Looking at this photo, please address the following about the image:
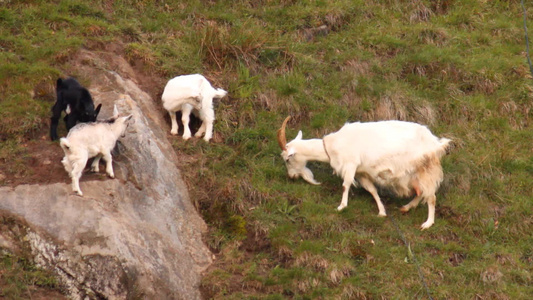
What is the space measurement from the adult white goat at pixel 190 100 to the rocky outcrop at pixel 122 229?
2.70 feet

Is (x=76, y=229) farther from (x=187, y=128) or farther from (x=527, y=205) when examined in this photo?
(x=527, y=205)

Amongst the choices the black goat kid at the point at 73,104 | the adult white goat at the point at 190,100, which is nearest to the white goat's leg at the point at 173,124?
the adult white goat at the point at 190,100

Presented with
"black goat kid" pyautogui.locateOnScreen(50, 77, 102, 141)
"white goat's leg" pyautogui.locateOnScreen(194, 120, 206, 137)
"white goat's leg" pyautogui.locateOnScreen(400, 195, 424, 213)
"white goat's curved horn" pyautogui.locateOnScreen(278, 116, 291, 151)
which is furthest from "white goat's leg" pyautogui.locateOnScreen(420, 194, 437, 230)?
"black goat kid" pyautogui.locateOnScreen(50, 77, 102, 141)

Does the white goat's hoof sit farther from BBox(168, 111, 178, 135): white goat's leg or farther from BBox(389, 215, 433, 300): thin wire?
BBox(168, 111, 178, 135): white goat's leg

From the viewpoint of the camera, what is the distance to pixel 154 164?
34.6 ft

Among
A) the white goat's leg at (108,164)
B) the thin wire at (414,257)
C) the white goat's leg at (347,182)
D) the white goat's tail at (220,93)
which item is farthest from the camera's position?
the white goat's tail at (220,93)

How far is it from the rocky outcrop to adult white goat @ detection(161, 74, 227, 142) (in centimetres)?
82

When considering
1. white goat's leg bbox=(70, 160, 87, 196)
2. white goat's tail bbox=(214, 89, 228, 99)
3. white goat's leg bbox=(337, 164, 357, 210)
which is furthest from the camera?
white goat's tail bbox=(214, 89, 228, 99)

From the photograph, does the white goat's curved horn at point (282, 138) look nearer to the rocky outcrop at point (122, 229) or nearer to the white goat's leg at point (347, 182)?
the white goat's leg at point (347, 182)

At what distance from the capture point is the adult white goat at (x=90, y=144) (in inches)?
353

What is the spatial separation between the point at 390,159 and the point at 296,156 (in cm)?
143

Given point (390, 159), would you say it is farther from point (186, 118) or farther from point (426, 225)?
point (186, 118)

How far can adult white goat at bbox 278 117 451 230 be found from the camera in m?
10.9

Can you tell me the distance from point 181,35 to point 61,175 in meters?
5.22
